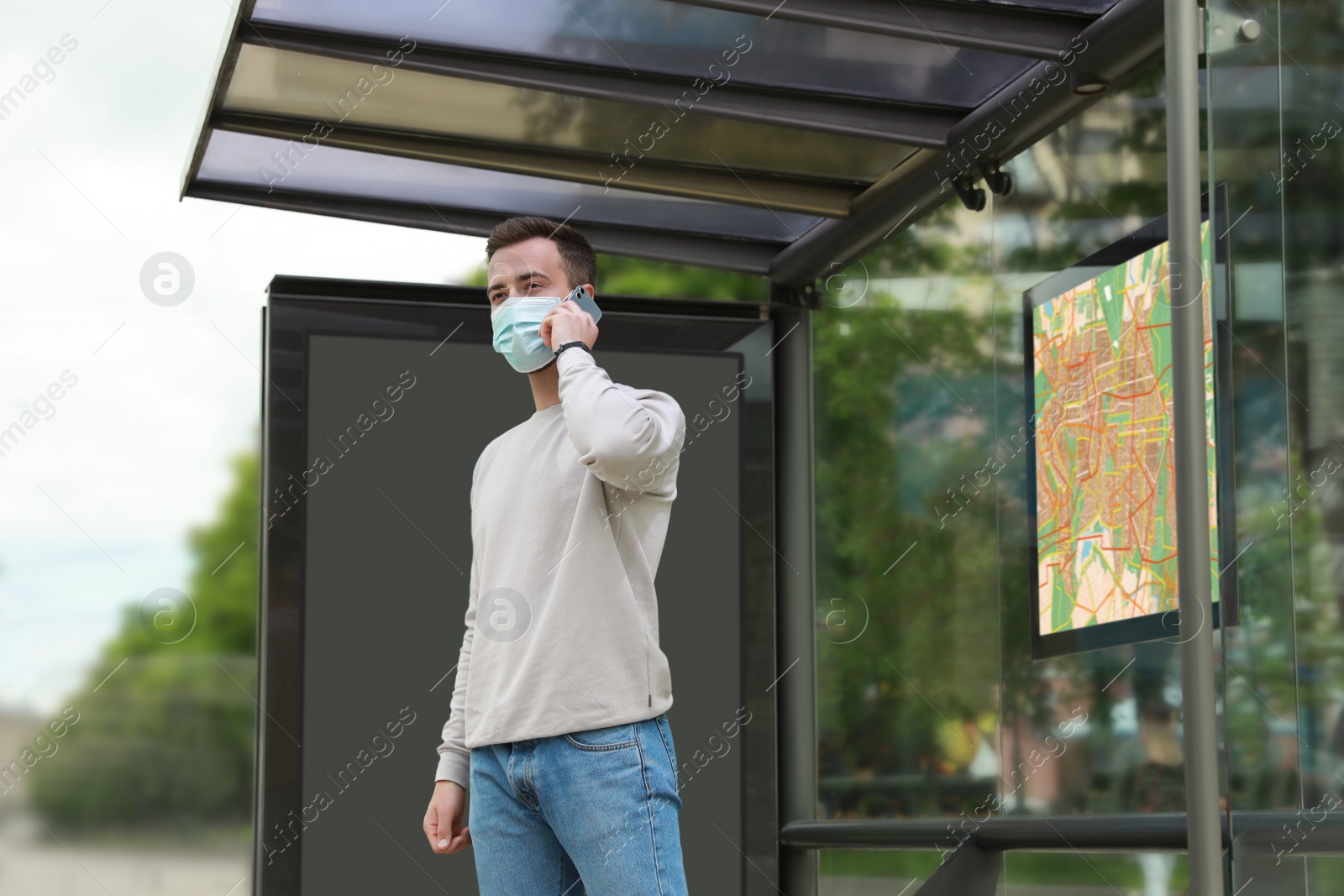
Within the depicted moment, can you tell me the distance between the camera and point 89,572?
41.3 feet

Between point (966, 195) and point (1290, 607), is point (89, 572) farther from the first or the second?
point (1290, 607)

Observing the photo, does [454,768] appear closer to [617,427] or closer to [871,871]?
[617,427]

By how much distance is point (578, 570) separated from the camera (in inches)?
104

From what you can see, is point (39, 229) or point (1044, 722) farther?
point (39, 229)

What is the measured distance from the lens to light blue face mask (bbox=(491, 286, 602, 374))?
2.92m

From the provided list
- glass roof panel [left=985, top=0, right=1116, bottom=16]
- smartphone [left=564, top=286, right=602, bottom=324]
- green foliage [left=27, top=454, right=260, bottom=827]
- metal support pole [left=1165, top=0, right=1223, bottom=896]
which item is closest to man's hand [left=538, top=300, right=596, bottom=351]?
smartphone [left=564, top=286, right=602, bottom=324]

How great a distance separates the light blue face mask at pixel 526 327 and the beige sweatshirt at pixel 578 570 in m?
0.15

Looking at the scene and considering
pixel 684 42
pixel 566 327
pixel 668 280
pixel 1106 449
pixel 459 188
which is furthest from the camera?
pixel 668 280

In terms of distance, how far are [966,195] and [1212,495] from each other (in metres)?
1.61

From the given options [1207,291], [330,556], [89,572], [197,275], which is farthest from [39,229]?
[1207,291]

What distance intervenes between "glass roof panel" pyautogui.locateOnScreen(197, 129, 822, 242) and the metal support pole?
87.4 inches

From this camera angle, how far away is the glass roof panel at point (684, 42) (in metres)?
4.11

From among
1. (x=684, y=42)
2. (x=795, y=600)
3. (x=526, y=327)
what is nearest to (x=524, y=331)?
(x=526, y=327)

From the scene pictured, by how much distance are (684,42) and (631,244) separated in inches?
51.1
